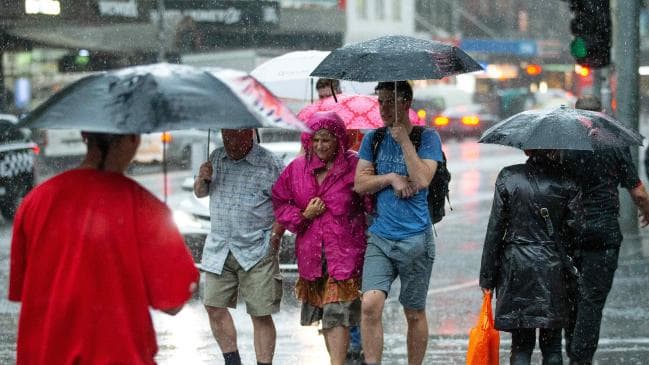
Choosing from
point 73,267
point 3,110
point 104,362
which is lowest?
point 3,110

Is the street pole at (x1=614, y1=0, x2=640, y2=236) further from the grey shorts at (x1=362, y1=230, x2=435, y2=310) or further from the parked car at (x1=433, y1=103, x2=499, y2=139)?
the parked car at (x1=433, y1=103, x2=499, y2=139)

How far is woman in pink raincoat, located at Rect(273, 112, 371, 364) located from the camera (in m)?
Answer: 7.41

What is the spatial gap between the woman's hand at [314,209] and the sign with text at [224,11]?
38.8 meters

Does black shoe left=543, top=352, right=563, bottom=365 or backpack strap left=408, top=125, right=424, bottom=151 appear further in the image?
backpack strap left=408, top=125, right=424, bottom=151

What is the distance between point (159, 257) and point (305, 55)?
5.07 m

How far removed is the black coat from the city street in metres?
1.68

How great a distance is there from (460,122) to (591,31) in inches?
1065

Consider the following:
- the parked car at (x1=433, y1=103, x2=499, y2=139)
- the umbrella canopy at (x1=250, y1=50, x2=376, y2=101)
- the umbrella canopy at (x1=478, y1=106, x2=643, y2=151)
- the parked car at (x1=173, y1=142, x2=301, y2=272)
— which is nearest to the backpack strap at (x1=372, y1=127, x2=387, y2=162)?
the umbrella canopy at (x1=478, y1=106, x2=643, y2=151)

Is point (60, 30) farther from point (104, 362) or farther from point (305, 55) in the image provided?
point (104, 362)

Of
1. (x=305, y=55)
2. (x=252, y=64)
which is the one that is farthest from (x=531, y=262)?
(x=252, y=64)

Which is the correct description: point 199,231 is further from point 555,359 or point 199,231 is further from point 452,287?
point 555,359

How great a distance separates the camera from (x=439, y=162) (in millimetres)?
7344

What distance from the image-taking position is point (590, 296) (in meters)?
7.83

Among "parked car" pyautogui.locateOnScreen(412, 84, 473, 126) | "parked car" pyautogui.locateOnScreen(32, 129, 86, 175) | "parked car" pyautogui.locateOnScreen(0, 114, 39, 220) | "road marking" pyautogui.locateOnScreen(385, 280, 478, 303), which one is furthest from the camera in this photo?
"parked car" pyautogui.locateOnScreen(412, 84, 473, 126)
